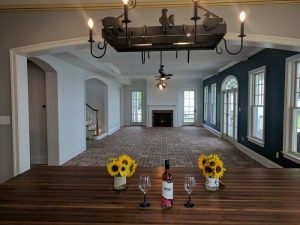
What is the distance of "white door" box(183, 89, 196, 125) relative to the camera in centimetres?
1280

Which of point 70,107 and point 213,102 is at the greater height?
point 213,102

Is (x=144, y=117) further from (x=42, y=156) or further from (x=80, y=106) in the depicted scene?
(x=42, y=156)

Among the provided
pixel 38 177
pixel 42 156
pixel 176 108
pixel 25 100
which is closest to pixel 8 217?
pixel 38 177

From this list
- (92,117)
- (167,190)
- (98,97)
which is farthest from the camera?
(98,97)

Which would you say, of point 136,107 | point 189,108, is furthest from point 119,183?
point 189,108

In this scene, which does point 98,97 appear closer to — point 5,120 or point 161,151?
point 161,151

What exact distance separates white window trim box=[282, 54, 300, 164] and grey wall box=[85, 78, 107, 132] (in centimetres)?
685

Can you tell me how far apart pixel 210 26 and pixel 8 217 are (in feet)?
5.58

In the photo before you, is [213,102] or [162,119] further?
[162,119]

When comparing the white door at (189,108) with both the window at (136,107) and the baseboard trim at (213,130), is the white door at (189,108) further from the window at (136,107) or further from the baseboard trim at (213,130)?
the window at (136,107)

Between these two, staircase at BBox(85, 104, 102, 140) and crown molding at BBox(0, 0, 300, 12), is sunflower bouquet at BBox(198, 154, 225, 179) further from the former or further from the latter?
staircase at BBox(85, 104, 102, 140)

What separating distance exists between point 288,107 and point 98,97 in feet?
24.2

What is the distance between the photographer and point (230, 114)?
800 centimetres

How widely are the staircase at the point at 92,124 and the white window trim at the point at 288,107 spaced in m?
6.24
